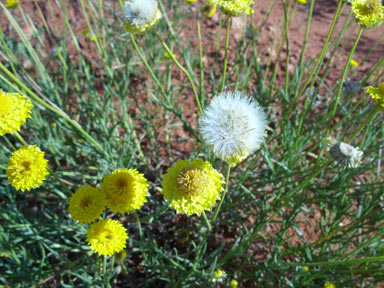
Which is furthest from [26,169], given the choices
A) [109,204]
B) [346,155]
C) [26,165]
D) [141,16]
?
[346,155]

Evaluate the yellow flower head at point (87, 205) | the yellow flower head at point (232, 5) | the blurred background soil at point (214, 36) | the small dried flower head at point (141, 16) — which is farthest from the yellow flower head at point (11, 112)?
the blurred background soil at point (214, 36)

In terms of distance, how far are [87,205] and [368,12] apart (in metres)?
1.63

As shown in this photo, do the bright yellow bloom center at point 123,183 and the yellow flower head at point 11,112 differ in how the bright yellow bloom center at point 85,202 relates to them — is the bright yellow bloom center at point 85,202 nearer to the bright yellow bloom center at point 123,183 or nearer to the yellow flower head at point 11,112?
the bright yellow bloom center at point 123,183

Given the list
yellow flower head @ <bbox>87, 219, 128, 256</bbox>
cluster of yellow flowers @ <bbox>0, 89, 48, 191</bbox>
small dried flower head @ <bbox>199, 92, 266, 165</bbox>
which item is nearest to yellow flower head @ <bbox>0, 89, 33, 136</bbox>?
cluster of yellow flowers @ <bbox>0, 89, 48, 191</bbox>

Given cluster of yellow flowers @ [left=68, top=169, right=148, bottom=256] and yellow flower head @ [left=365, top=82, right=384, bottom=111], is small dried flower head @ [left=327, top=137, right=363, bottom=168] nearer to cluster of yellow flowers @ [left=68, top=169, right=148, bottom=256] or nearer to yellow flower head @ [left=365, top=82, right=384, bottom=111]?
yellow flower head @ [left=365, top=82, right=384, bottom=111]

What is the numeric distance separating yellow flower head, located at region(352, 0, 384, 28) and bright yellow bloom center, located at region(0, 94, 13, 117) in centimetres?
168

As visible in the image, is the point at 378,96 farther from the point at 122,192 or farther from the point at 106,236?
the point at 106,236

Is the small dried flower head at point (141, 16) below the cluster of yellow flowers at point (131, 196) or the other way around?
the other way around

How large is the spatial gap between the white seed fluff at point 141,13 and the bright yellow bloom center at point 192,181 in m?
0.99

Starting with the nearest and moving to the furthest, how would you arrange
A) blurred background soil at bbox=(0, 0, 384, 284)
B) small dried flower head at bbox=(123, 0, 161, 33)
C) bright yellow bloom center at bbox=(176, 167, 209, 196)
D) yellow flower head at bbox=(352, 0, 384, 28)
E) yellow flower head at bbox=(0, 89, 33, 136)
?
1. bright yellow bloom center at bbox=(176, 167, 209, 196)
2. yellow flower head at bbox=(0, 89, 33, 136)
3. yellow flower head at bbox=(352, 0, 384, 28)
4. small dried flower head at bbox=(123, 0, 161, 33)
5. blurred background soil at bbox=(0, 0, 384, 284)

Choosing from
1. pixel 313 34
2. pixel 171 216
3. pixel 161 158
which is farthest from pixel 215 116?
pixel 313 34

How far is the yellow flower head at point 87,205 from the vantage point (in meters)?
1.38

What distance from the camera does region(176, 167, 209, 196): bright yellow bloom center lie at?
3.88ft

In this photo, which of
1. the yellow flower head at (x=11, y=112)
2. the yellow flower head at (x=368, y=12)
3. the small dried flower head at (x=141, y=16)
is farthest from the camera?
the small dried flower head at (x=141, y=16)
